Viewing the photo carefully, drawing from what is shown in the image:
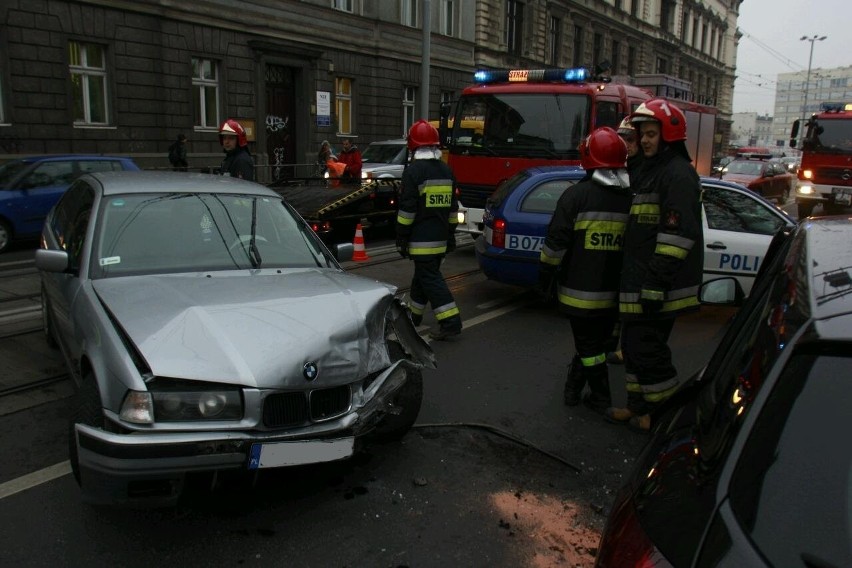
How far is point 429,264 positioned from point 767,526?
16.4 ft

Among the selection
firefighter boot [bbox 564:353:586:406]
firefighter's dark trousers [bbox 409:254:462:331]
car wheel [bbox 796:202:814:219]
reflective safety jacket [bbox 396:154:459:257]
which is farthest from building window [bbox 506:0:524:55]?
firefighter boot [bbox 564:353:586:406]

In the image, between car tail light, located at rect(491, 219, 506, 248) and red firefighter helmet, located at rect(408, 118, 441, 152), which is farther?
car tail light, located at rect(491, 219, 506, 248)

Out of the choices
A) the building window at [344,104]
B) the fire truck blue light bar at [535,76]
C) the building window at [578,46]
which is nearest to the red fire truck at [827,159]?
the fire truck blue light bar at [535,76]

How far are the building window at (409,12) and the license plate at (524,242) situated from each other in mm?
→ 21328

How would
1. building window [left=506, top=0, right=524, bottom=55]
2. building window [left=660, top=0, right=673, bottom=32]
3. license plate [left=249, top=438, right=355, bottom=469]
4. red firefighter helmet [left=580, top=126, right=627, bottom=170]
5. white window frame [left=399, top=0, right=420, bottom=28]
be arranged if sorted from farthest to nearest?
building window [left=660, top=0, right=673, bottom=32], building window [left=506, top=0, right=524, bottom=55], white window frame [left=399, top=0, right=420, bottom=28], red firefighter helmet [left=580, top=126, right=627, bottom=170], license plate [left=249, top=438, right=355, bottom=469]

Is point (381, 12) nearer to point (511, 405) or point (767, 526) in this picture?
point (511, 405)

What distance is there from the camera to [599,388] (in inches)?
182

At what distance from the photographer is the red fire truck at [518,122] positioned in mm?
10445

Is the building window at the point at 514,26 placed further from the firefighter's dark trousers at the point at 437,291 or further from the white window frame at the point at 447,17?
the firefighter's dark trousers at the point at 437,291

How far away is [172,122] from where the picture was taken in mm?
18844

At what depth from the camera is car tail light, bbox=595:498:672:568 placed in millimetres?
1410

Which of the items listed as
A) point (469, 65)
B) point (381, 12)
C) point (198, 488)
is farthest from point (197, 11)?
point (198, 488)

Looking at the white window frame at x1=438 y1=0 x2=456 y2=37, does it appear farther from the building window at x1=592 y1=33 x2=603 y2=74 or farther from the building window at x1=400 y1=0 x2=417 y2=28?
the building window at x1=592 y1=33 x2=603 y2=74

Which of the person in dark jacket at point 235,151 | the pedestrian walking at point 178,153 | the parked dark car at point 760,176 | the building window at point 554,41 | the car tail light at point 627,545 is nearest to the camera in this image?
the car tail light at point 627,545
